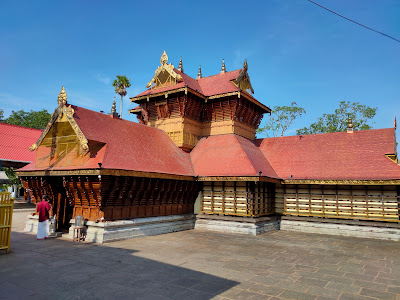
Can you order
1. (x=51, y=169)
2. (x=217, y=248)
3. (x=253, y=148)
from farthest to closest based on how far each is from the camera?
(x=253, y=148), (x=51, y=169), (x=217, y=248)

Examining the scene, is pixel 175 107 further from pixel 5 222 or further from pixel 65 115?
pixel 5 222

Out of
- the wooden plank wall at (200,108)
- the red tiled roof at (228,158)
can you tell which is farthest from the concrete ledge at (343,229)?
the wooden plank wall at (200,108)

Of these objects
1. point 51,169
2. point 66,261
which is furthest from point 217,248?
point 51,169

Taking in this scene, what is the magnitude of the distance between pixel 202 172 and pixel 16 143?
19293mm

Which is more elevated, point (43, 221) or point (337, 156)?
point (337, 156)

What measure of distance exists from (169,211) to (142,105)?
336 inches

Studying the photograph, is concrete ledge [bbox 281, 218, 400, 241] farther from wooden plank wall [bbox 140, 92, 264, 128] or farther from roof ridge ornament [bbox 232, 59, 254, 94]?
roof ridge ornament [bbox 232, 59, 254, 94]

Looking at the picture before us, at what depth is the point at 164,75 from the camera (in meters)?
19.2

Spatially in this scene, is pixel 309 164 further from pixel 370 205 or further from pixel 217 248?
pixel 217 248

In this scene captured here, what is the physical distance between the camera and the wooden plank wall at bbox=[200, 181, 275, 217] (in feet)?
47.9

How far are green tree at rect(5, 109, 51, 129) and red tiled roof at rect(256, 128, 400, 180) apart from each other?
1830 inches

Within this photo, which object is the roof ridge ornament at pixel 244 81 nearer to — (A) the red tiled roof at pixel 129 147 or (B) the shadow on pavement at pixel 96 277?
(A) the red tiled roof at pixel 129 147

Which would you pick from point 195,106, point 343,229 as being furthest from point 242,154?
point 343,229

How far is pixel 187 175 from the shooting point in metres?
14.7
